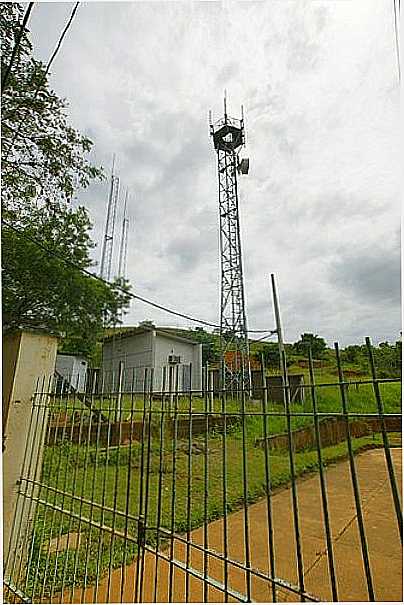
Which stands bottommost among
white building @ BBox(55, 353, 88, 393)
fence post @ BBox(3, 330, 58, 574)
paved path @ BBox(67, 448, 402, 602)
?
paved path @ BBox(67, 448, 402, 602)

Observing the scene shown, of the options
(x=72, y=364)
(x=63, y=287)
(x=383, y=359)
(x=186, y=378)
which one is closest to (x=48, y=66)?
(x=186, y=378)

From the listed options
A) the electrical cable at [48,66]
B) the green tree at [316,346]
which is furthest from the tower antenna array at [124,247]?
the green tree at [316,346]

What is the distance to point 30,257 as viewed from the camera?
1874mm

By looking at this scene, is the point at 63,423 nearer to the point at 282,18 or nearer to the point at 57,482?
the point at 57,482

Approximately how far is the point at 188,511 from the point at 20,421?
552 millimetres

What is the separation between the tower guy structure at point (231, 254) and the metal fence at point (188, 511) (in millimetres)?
193

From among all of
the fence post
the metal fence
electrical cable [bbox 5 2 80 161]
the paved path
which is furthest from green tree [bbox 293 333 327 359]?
electrical cable [bbox 5 2 80 161]

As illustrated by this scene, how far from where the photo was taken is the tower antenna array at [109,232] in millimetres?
1888

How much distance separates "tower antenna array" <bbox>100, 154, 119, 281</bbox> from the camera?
1.89 metres

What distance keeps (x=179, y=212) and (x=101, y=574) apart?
1552 millimetres

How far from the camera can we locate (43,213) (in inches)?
71.2

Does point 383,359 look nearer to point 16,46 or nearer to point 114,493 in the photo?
point 114,493

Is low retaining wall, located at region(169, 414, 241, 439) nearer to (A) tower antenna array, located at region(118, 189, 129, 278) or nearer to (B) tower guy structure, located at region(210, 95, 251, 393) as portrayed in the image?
(B) tower guy structure, located at region(210, 95, 251, 393)

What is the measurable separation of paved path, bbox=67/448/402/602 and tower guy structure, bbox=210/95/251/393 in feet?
1.55
